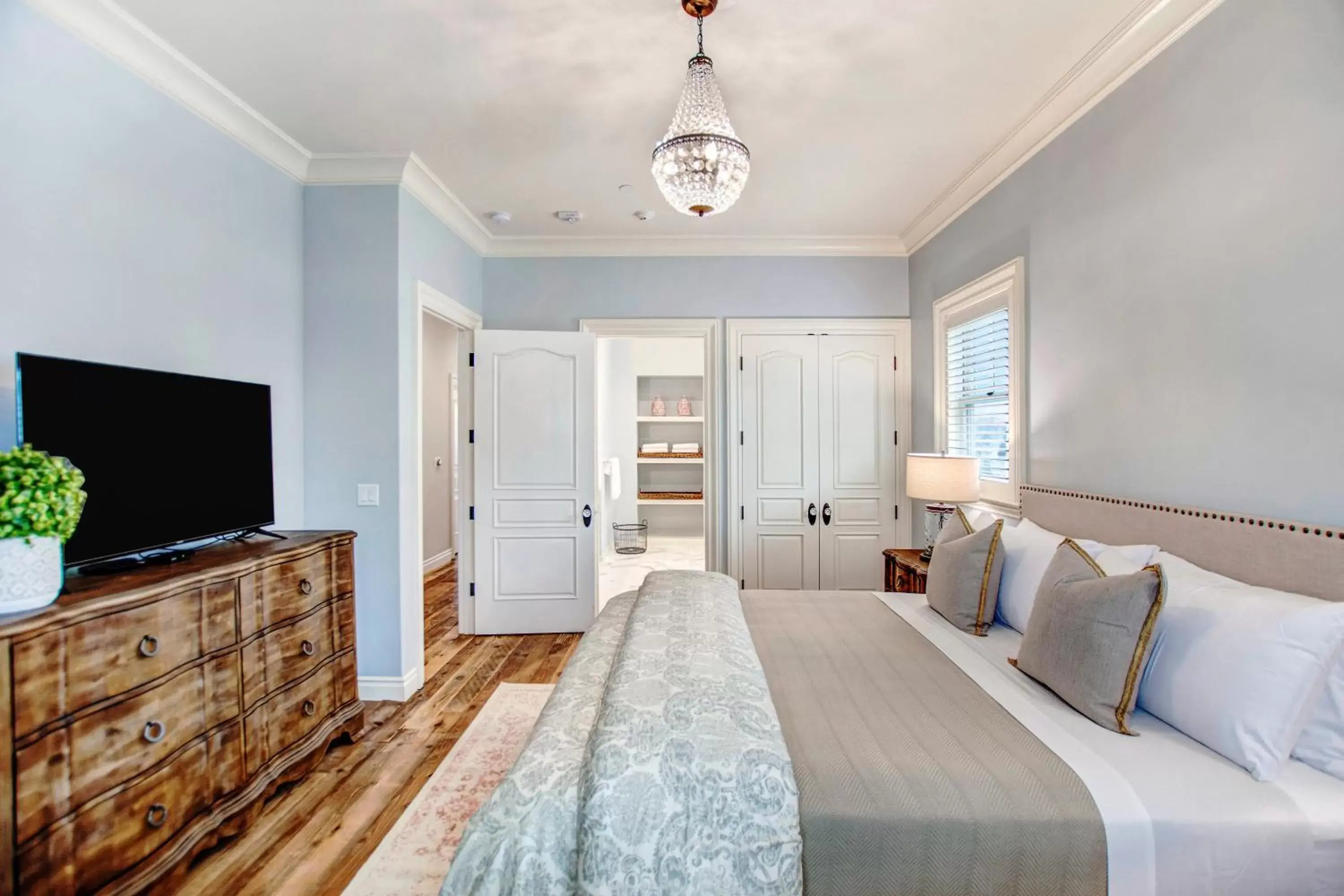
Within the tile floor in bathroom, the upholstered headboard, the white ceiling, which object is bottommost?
the tile floor in bathroom

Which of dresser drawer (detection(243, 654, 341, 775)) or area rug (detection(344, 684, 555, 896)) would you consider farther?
dresser drawer (detection(243, 654, 341, 775))

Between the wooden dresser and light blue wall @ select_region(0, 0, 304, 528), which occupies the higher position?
light blue wall @ select_region(0, 0, 304, 528)

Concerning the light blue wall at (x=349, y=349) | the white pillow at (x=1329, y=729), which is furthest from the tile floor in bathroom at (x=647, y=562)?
the white pillow at (x=1329, y=729)

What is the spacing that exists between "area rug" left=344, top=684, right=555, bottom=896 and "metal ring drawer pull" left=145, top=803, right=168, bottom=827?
56cm

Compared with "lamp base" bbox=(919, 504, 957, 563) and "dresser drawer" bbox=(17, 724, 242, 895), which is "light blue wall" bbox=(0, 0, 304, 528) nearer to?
"dresser drawer" bbox=(17, 724, 242, 895)

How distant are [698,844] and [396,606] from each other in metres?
2.41

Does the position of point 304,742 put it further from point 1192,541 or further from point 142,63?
point 1192,541

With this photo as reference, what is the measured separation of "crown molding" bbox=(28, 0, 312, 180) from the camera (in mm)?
1855

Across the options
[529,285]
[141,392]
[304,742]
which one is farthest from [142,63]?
[304,742]

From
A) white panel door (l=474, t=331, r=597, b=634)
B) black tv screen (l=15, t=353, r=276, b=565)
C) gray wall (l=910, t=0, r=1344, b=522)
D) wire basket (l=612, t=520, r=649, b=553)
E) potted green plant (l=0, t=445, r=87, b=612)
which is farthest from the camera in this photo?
wire basket (l=612, t=520, r=649, b=553)

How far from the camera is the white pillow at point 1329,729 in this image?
122 cm

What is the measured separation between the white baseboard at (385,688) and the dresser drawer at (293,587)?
0.73 meters

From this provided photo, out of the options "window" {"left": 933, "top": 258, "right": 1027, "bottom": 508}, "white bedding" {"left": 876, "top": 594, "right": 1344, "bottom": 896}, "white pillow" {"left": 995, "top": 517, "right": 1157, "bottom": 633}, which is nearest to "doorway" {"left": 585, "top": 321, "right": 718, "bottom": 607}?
"window" {"left": 933, "top": 258, "right": 1027, "bottom": 508}

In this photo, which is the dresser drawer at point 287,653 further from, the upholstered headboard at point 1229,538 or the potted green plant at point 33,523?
the upholstered headboard at point 1229,538
